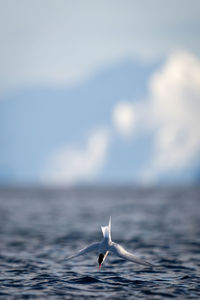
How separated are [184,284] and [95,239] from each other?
1676 centimetres

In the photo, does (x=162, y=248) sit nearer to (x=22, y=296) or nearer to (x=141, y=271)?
(x=141, y=271)

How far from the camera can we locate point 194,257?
24.4 metres

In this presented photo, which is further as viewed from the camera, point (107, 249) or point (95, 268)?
point (95, 268)

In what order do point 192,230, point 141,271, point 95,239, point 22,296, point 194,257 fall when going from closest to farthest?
point 22,296
point 141,271
point 194,257
point 95,239
point 192,230

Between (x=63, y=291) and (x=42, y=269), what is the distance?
14.5ft

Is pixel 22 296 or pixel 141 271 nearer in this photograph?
pixel 22 296

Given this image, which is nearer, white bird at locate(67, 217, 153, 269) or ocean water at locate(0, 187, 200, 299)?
white bird at locate(67, 217, 153, 269)

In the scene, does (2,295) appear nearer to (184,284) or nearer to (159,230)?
(184,284)

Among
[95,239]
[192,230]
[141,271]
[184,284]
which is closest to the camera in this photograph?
[184,284]

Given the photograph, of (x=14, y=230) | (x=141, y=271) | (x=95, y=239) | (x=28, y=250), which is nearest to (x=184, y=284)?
(x=141, y=271)

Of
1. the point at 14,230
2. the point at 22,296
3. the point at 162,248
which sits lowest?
the point at 22,296

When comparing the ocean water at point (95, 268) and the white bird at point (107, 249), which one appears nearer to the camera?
the white bird at point (107, 249)

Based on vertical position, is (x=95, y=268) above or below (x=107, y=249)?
below

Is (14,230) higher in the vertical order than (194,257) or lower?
higher
